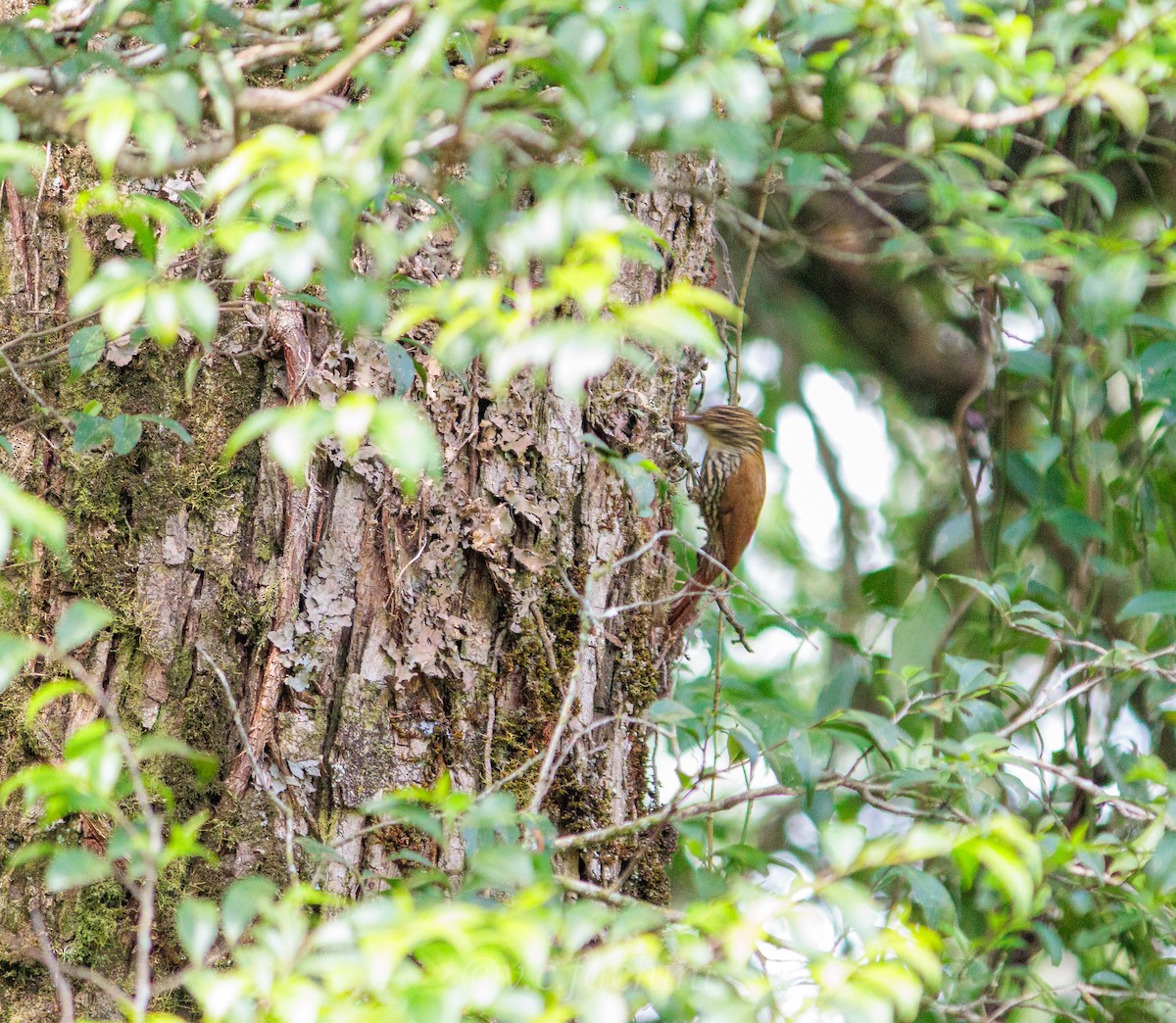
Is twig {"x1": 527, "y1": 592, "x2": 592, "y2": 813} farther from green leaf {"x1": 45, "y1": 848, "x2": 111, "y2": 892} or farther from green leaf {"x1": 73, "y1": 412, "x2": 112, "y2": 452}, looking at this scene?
green leaf {"x1": 73, "y1": 412, "x2": 112, "y2": 452}

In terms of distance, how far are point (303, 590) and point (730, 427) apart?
218 centimetres

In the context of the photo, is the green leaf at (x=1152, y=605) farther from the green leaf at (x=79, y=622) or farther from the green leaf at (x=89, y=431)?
the green leaf at (x=79, y=622)

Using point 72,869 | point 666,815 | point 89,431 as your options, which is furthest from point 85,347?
point 666,815

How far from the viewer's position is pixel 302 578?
1.92m

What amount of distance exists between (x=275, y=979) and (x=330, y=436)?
1.06 meters

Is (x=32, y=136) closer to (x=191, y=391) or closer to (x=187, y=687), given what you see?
(x=191, y=391)

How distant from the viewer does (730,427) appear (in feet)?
12.6

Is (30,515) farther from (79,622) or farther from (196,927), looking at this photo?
(196,927)

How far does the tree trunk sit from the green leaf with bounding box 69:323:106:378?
0.20m

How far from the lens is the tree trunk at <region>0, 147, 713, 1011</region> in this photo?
1869 mm

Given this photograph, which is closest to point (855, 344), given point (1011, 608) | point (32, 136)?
point (1011, 608)

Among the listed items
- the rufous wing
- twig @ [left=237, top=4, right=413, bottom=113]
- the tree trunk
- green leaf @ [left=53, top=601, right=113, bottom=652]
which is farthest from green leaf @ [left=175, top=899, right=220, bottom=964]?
the rufous wing

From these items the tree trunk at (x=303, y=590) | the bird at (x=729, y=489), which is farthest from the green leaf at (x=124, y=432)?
the bird at (x=729, y=489)

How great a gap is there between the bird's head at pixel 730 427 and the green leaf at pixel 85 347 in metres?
2.22
